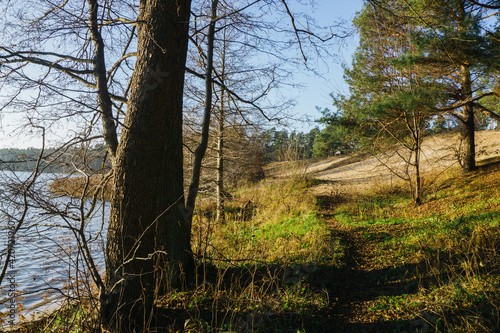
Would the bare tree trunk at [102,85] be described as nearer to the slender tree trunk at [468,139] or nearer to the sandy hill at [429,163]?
the sandy hill at [429,163]

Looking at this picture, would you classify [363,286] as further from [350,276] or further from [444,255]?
[444,255]

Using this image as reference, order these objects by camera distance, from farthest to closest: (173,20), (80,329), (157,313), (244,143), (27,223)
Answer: (244,143) → (173,20) → (157,313) → (27,223) → (80,329)

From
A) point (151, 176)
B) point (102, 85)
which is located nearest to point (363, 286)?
point (151, 176)

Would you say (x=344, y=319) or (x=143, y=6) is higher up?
(x=143, y=6)

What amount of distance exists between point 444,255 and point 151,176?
14.2 ft

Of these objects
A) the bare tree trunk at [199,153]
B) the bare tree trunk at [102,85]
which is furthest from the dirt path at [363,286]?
the bare tree trunk at [102,85]

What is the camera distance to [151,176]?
3416mm

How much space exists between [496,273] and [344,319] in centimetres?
203

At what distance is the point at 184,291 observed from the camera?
367 cm

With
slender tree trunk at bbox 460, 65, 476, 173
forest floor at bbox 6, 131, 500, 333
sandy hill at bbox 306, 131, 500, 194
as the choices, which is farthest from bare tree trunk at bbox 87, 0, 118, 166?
slender tree trunk at bbox 460, 65, 476, 173

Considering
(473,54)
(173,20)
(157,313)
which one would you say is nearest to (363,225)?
(473,54)

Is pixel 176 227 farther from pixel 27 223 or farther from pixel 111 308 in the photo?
pixel 27 223

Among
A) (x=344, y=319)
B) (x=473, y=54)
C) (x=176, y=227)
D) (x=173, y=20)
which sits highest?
(x=473, y=54)

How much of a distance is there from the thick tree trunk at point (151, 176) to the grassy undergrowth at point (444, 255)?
8.41 ft
